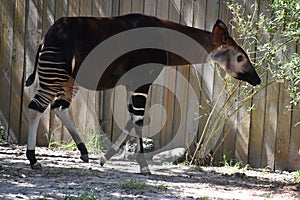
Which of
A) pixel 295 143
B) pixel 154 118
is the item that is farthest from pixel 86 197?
pixel 295 143

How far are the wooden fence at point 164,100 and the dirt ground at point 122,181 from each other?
0.32 meters

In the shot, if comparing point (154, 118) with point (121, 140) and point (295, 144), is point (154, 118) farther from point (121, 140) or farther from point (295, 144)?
point (295, 144)

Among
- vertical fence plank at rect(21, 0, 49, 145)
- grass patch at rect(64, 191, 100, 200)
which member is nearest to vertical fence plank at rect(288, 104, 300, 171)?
vertical fence plank at rect(21, 0, 49, 145)

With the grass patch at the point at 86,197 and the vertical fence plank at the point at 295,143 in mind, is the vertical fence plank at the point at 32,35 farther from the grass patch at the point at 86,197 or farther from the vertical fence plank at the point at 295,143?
the vertical fence plank at the point at 295,143

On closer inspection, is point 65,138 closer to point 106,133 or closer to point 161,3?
point 106,133

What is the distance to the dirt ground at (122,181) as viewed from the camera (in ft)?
14.1

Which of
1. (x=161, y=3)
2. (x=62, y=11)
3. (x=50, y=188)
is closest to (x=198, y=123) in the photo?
(x=161, y=3)

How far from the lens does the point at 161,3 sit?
6.47 metres

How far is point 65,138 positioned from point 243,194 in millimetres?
2624

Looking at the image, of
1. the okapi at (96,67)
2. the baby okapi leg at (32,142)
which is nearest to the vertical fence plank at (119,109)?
the okapi at (96,67)

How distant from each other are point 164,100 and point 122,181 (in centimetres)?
183

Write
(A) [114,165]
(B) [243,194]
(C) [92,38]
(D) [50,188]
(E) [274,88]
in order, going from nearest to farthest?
(D) [50,188] → (B) [243,194] → (C) [92,38] → (A) [114,165] → (E) [274,88]

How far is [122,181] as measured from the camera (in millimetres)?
4883

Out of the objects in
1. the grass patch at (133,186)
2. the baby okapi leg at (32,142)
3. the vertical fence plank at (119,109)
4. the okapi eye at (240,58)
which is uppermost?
the okapi eye at (240,58)
